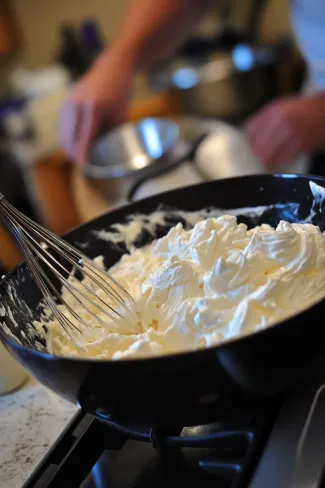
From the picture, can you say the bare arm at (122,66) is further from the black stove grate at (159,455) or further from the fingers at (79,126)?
the black stove grate at (159,455)

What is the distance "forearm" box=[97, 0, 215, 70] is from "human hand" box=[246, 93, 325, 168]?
0.33m

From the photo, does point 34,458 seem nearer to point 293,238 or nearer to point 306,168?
point 293,238

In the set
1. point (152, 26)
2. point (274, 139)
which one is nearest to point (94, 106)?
point (152, 26)

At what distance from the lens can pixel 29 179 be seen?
78.9 inches

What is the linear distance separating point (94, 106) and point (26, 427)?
0.72 meters

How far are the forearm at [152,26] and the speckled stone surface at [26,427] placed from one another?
2.68 feet

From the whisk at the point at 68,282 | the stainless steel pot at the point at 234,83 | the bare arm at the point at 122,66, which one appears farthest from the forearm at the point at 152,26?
the whisk at the point at 68,282

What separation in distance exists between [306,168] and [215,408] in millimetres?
692

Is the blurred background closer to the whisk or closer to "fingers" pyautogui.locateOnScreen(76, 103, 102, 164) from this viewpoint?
"fingers" pyautogui.locateOnScreen(76, 103, 102, 164)

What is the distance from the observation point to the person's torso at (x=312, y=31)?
42.7 inches

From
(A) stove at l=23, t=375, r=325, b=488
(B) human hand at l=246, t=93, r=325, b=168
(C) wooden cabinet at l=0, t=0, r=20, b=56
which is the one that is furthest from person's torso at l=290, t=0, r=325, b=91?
(C) wooden cabinet at l=0, t=0, r=20, b=56

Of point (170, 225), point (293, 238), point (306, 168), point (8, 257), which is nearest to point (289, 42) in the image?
point (306, 168)

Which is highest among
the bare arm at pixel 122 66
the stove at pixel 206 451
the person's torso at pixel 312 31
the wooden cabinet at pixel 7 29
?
the wooden cabinet at pixel 7 29

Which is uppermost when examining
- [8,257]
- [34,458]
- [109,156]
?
[109,156]
